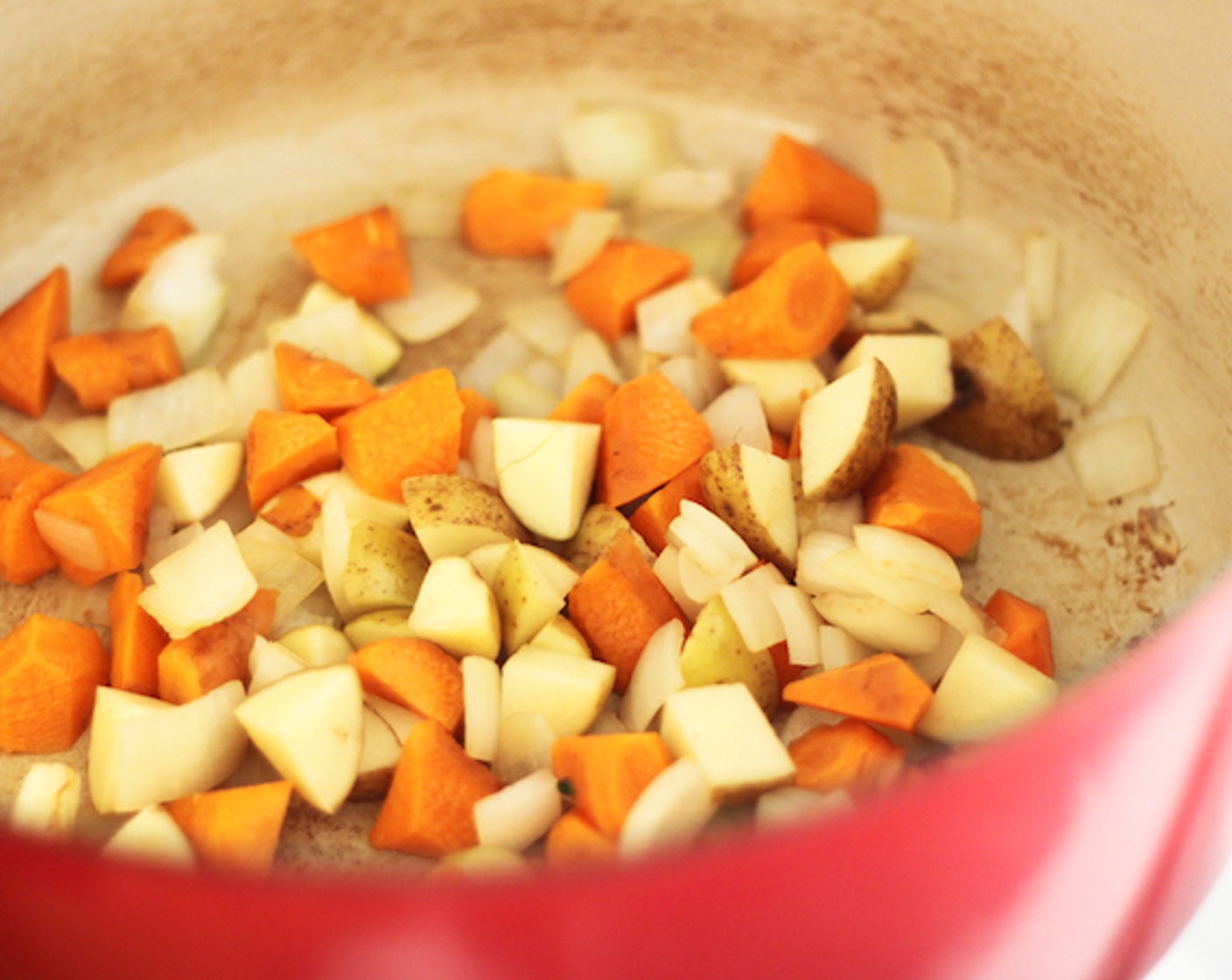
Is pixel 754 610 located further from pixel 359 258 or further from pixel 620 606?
pixel 359 258

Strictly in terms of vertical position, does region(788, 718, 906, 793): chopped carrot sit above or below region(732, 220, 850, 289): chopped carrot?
below

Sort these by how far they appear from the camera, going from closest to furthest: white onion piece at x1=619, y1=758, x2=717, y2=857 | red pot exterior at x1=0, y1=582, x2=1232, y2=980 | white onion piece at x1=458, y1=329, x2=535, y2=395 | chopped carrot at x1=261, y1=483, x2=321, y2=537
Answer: red pot exterior at x1=0, y1=582, x2=1232, y2=980 → white onion piece at x1=619, y1=758, x2=717, y2=857 → chopped carrot at x1=261, y1=483, x2=321, y2=537 → white onion piece at x1=458, y1=329, x2=535, y2=395

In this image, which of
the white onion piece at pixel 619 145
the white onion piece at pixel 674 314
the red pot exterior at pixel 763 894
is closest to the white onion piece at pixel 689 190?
the white onion piece at pixel 619 145

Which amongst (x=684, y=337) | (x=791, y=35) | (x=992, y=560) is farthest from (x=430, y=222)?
(x=992, y=560)

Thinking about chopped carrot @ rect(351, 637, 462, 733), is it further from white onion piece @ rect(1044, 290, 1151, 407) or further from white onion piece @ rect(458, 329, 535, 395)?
white onion piece @ rect(1044, 290, 1151, 407)

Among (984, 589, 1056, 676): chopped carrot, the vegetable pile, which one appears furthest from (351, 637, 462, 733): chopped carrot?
(984, 589, 1056, 676): chopped carrot

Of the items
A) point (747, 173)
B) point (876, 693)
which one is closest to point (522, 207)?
point (747, 173)

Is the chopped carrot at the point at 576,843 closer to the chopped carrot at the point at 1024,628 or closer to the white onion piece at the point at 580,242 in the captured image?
the chopped carrot at the point at 1024,628
